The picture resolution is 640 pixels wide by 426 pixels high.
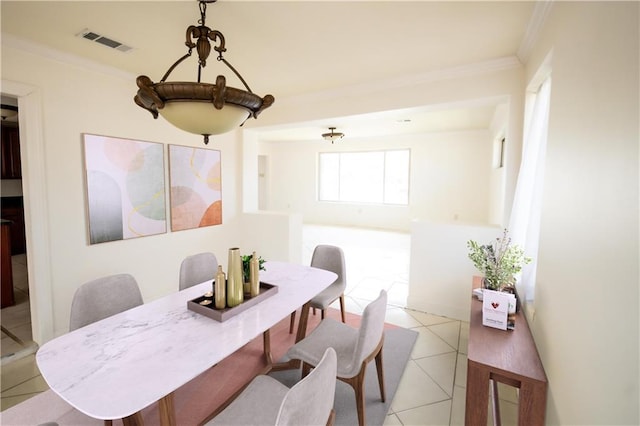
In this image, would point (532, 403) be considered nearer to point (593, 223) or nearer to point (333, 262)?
point (593, 223)

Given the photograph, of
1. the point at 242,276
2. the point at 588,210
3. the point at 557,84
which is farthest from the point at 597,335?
the point at 242,276

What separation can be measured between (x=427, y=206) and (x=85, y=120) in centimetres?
714

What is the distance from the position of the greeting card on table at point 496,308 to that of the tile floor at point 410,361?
2.16 feet

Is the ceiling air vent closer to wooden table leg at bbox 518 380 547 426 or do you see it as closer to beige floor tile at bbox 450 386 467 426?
wooden table leg at bbox 518 380 547 426

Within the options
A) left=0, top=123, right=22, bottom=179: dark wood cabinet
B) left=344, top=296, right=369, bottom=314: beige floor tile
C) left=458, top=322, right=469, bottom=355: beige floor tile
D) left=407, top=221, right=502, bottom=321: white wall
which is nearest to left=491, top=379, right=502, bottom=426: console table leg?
left=458, top=322, right=469, bottom=355: beige floor tile

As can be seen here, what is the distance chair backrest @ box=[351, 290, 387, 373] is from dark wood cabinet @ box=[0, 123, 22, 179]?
6.89 m

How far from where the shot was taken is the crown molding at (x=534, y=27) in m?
1.81

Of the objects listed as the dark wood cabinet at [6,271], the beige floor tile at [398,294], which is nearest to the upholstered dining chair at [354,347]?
the beige floor tile at [398,294]

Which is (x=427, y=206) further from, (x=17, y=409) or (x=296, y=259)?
(x=17, y=409)

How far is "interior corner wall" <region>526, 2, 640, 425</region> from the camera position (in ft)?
2.64

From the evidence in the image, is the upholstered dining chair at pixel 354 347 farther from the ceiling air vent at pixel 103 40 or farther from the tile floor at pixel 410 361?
the ceiling air vent at pixel 103 40

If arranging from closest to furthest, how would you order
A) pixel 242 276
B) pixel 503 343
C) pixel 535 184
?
1. pixel 503 343
2. pixel 242 276
3. pixel 535 184

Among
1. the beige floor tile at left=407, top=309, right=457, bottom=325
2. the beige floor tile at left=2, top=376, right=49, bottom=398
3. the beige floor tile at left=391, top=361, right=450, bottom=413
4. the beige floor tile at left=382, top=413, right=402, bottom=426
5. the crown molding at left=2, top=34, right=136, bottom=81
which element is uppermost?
the crown molding at left=2, top=34, right=136, bottom=81

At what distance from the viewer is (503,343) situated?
1.70 metres
